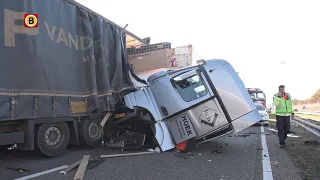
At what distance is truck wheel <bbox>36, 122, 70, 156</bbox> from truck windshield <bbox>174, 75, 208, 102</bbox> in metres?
2.73

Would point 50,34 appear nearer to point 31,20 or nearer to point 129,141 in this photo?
point 31,20

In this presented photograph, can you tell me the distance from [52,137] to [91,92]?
132cm

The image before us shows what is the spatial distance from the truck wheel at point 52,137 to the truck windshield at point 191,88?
2729 mm

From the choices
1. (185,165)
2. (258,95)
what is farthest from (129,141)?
(258,95)

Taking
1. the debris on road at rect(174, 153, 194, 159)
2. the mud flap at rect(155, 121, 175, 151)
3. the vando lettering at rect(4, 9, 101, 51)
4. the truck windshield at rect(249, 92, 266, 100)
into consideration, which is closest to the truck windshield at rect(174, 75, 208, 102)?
the mud flap at rect(155, 121, 175, 151)

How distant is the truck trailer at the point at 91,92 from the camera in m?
5.82

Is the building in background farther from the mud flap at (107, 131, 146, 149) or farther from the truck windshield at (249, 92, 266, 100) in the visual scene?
the truck windshield at (249, 92, 266, 100)

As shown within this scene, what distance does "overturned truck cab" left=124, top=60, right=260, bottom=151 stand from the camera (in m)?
7.61

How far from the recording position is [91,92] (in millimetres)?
7555

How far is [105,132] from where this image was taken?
28.4ft

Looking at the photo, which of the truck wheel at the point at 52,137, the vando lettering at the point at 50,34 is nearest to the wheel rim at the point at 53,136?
the truck wheel at the point at 52,137

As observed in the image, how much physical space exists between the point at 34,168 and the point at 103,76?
2.72m

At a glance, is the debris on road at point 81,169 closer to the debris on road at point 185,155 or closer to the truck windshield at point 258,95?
the debris on road at point 185,155

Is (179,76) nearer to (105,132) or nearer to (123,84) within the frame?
(123,84)
